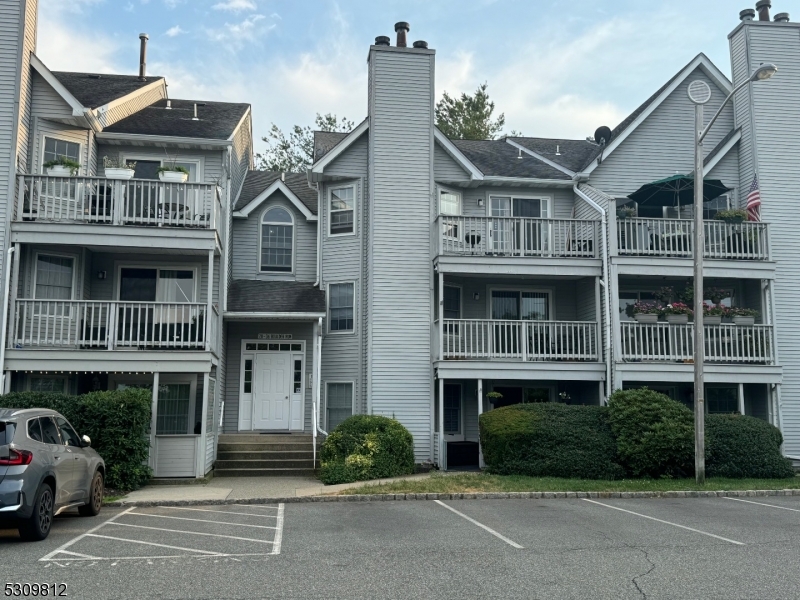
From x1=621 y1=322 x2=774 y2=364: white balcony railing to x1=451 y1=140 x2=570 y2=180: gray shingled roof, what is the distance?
5.35 meters

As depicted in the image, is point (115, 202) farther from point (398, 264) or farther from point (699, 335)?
point (699, 335)

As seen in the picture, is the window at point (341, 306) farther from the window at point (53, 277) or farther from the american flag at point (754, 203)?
the american flag at point (754, 203)

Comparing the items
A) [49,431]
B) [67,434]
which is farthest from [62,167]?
[49,431]

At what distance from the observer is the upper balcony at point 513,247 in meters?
20.2

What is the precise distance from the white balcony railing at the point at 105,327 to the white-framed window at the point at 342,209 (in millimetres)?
5277

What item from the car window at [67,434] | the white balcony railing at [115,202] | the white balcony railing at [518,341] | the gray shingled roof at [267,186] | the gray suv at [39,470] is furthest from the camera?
the gray shingled roof at [267,186]

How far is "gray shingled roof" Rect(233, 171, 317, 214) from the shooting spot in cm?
2278

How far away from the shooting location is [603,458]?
56.5 feet

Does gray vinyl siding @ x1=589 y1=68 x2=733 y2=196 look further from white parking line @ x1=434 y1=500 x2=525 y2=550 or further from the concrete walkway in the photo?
white parking line @ x1=434 y1=500 x2=525 y2=550

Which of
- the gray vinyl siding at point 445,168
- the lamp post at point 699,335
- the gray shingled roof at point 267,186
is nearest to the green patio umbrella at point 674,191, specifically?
the lamp post at point 699,335

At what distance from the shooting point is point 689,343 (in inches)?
790

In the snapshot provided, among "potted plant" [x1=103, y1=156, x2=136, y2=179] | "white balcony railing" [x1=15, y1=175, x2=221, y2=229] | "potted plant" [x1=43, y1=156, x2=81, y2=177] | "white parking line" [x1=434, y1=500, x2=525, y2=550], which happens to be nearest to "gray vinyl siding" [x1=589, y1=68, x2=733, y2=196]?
"white balcony railing" [x1=15, y1=175, x2=221, y2=229]

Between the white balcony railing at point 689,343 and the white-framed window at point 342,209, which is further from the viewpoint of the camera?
the white-framed window at point 342,209

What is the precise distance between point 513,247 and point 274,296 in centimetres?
646
